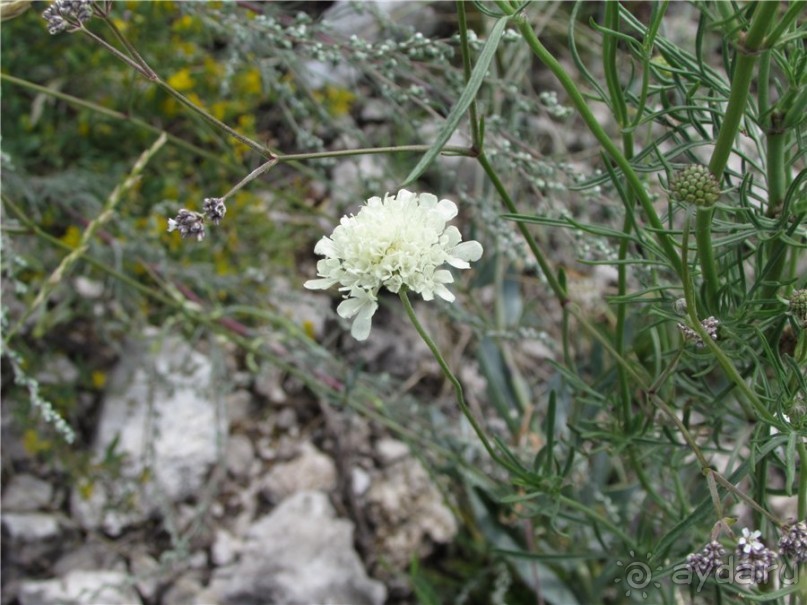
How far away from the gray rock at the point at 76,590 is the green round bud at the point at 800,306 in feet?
4.56

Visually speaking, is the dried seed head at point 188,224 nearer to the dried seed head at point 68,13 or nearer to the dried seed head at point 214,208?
the dried seed head at point 214,208

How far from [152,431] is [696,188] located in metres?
1.48

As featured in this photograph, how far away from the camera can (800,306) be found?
915 millimetres

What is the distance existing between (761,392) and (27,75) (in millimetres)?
1943

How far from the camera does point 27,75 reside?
2.17 meters

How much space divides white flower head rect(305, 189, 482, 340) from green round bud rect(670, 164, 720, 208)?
223 mm

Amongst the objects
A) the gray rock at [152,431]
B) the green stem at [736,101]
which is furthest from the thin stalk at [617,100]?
the gray rock at [152,431]

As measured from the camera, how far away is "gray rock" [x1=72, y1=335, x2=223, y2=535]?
6.37 ft

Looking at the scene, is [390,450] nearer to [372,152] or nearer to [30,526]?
[30,526]

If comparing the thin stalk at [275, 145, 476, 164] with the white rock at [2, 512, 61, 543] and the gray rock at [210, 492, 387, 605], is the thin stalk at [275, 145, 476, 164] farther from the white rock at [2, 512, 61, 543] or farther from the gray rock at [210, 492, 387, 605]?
the white rock at [2, 512, 61, 543]

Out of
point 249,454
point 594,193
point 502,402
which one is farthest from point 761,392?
point 249,454

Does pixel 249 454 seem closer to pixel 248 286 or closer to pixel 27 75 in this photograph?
pixel 248 286

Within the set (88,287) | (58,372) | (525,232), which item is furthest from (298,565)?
(525,232)

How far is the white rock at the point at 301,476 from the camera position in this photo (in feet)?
6.85
